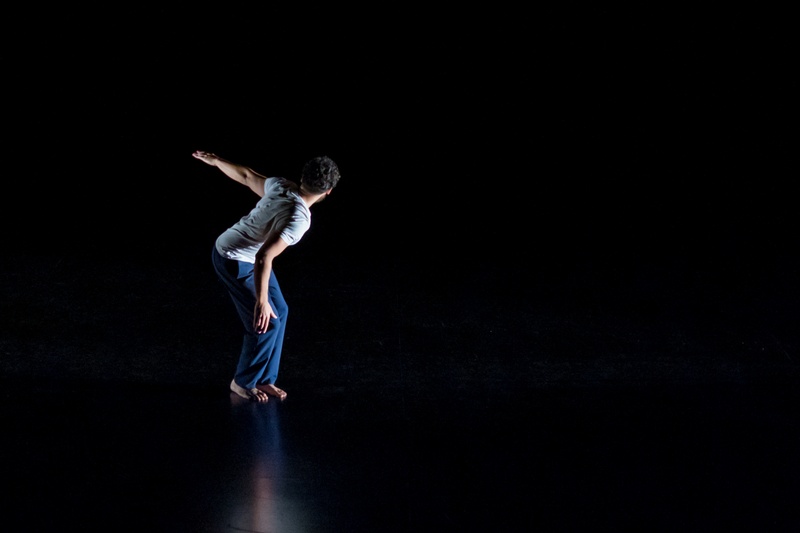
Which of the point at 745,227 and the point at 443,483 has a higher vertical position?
the point at 745,227

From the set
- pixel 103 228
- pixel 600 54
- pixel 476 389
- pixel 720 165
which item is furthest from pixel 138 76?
pixel 720 165

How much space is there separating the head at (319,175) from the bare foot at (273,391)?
794mm

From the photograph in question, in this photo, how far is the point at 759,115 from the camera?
6051mm

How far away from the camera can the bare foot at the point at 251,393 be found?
277cm

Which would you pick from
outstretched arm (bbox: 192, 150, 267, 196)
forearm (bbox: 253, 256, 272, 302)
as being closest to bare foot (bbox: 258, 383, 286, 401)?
forearm (bbox: 253, 256, 272, 302)

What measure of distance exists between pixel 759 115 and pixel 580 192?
1.56 metres

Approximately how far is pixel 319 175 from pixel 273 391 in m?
0.87

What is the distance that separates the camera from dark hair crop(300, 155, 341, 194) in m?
2.56

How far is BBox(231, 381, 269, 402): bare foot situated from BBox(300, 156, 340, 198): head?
0.80m

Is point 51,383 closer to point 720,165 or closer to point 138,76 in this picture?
point 138,76

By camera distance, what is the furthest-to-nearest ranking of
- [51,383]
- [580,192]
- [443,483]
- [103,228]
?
[580,192], [103,228], [51,383], [443,483]

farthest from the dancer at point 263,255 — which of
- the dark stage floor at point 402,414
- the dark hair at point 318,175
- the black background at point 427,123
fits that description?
the black background at point 427,123

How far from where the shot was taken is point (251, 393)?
2.79 meters

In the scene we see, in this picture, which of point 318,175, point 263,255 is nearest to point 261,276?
point 263,255
